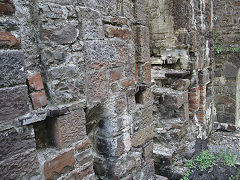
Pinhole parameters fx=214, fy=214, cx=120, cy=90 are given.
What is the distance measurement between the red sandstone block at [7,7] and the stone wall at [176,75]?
8.12ft

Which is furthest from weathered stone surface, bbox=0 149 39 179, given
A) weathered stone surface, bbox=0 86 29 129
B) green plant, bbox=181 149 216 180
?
green plant, bbox=181 149 216 180

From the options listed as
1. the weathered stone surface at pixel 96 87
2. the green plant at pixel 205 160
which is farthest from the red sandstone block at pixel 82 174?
the green plant at pixel 205 160

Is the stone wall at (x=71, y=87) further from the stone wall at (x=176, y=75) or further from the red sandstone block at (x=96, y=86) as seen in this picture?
the stone wall at (x=176, y=75)

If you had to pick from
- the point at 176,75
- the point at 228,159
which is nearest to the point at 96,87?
the point at 176,75

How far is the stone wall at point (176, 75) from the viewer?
323 centimetres

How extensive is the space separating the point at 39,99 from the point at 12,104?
0.59ft

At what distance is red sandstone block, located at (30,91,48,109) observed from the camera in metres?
1.29

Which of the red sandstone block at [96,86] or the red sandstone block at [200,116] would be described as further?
the red sandstone block at [200,116]

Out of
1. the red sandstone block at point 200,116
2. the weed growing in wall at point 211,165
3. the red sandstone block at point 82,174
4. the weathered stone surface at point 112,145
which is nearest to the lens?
the red sandstone block at point 82,174

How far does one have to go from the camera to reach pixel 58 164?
4.70ft

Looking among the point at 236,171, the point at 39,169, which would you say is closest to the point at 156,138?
the point at 236,171

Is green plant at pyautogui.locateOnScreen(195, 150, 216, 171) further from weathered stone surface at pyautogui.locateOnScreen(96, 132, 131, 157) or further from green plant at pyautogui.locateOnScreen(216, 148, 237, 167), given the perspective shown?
weathered stone surface at pyautogui.locateOnScreen(96, 132, 131, 157)

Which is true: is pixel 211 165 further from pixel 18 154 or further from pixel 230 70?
pixel 230 70

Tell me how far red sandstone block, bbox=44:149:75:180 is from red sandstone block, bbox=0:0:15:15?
0.91 metres
